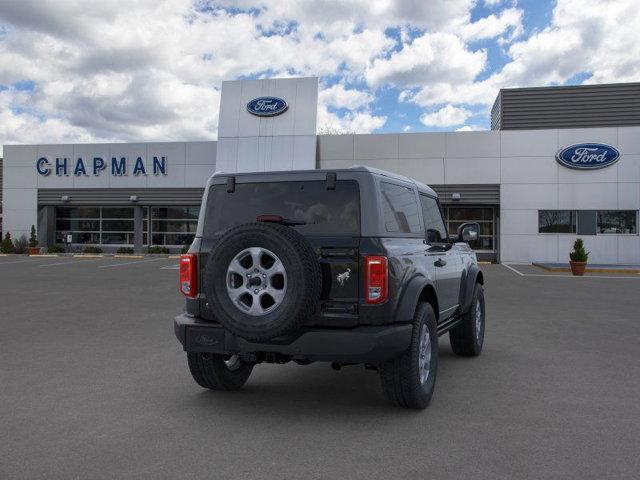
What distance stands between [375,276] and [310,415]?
1.29m

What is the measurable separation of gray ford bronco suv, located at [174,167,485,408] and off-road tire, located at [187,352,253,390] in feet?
0.04

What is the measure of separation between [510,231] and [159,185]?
18169 mm

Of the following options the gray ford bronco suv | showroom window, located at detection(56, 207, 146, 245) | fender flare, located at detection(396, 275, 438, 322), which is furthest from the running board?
showroom window, located at detection(56, 207, 146, 245)

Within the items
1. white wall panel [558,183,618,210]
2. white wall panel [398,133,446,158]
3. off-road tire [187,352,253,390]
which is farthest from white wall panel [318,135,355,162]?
off-road tire [187,352,253,390]

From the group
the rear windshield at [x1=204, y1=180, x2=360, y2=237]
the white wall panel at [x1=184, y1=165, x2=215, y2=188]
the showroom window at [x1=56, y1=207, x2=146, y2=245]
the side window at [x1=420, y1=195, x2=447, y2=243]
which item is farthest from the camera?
the showroom window at [x1=56, y1=207, x2=146, y2=245]

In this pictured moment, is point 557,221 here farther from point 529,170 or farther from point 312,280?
point 312,280

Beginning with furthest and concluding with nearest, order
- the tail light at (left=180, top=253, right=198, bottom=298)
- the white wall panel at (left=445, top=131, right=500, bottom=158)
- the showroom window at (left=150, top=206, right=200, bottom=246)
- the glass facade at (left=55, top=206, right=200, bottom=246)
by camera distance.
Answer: the glass facade at (left=55, top=206, right=200, bottom=246), the showroom window at (left=150, top=206, right=200, bottom=246), the white wall panel at (left=445, top=131, right=500, bottom=158), the tail light at (left=180, top=253, right=198, bottom=298)

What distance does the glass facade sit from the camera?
3384 centimetres

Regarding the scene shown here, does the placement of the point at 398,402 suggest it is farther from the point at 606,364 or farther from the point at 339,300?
the point at 606,364

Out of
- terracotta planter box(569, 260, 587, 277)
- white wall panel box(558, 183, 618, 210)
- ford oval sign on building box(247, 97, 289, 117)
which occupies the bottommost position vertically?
terracotta planter box(569, 260, 587, 277)

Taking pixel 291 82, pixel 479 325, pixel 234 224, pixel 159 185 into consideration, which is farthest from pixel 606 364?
pixel 159 185

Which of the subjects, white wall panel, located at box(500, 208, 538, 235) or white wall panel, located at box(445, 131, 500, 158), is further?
white wall panel, located at box(445, 131, 500, 158)

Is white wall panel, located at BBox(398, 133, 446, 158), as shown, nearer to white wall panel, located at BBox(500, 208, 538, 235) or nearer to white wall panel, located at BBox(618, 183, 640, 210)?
white wall panel, located at BBox(500, 208, 538, 235)

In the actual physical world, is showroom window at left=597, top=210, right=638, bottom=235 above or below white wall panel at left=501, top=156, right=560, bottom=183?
below
